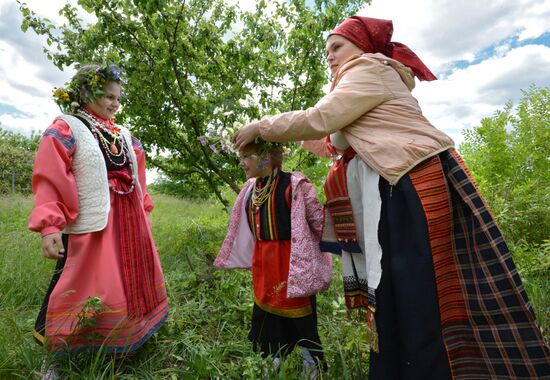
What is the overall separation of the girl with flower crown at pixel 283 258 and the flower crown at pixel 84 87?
944mm

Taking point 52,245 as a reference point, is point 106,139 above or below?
above

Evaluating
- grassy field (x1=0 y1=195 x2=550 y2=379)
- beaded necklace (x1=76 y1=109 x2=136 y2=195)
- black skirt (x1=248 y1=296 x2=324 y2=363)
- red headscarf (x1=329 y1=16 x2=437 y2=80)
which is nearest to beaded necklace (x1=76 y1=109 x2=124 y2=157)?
beaded necklace (x1=76 y1=109 x2=136 y2=195)

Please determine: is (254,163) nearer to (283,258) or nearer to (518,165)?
(283,258)

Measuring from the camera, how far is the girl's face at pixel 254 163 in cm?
202

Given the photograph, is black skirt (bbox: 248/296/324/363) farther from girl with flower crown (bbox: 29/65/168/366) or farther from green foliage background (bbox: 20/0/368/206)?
green foliage background (bbox: 20/0/368/206)

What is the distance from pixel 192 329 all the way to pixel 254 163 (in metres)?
1.40

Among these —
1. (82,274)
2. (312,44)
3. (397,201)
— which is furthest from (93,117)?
(312,44)

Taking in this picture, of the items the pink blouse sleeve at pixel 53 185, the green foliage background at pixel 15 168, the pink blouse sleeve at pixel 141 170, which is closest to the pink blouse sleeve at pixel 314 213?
the pink blouse sleeve at pixel 141 170

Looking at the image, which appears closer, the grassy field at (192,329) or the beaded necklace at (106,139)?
the grassy field at (192,329)

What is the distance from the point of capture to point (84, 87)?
2033mm

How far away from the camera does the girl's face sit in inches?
79.5

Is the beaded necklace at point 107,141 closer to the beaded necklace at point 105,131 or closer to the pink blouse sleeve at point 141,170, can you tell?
the beaded necklace at point 105,131

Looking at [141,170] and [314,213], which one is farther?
[141,170]

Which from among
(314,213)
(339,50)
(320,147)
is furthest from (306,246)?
(339,50)
